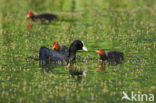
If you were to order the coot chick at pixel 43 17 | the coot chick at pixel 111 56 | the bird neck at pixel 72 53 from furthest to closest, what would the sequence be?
the coot chick at pixel 43 17
the bird neck at pixel 72 53
the coot chick at pixel 111 56

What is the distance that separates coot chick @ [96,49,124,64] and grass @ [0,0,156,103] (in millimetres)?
286

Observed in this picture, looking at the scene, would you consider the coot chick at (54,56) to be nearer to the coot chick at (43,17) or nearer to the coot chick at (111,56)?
the coot chick at (111,56)

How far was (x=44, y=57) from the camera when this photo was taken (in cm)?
1499

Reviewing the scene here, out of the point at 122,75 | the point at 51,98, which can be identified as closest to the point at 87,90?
the point at 51,98

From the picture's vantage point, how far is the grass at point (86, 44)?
1133cm

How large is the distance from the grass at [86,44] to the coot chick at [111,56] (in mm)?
286

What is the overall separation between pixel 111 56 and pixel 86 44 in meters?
2.54

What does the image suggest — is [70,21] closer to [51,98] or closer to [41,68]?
[41,68]

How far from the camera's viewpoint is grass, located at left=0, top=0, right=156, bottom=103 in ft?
37.2

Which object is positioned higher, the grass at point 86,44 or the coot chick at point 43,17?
the coot chick at point 43,17

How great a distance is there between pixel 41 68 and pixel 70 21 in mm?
9858

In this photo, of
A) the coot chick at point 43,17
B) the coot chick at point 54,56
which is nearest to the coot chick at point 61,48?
the coot chick at point 54,56

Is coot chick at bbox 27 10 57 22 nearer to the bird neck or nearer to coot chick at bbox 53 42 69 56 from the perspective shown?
coot chick at bbox 53 42 69 56

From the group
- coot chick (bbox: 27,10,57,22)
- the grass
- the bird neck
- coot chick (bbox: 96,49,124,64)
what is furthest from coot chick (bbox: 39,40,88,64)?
coot chick (bbox: 27,10,57,22)
